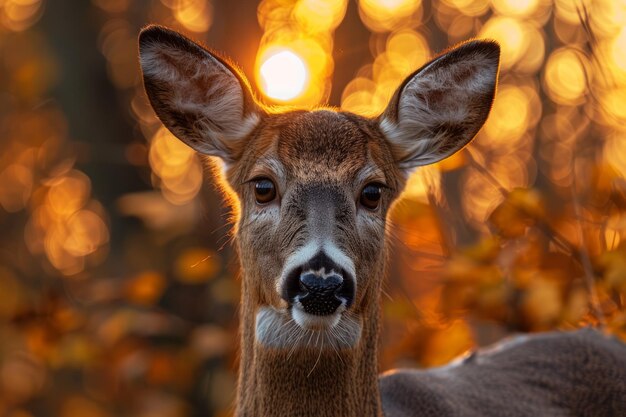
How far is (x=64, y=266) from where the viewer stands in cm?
2230

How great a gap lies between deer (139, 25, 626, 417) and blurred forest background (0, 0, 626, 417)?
0.54 m

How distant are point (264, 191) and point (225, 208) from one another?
3.96m

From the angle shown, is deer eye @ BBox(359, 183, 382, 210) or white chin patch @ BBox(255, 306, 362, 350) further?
deer eye @ BBox(359, 183, 382, 210)

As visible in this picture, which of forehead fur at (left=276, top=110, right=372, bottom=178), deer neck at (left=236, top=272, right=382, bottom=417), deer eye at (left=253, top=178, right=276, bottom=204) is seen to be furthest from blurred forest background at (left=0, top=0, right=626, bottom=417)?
deer neck at (left=236, top=272, right=382, bottom=417)

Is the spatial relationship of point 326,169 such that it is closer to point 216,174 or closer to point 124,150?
point 216,174

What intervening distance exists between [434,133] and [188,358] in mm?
5581

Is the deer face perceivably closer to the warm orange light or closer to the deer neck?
the deer neck

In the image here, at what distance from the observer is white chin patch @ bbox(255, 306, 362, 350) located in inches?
204

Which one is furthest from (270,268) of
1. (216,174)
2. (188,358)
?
(188,358)

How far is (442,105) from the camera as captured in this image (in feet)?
20.1

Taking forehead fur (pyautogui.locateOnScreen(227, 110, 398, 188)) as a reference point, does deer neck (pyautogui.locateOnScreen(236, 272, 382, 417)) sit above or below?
below

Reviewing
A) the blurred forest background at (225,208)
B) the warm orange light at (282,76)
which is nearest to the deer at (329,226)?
the blurred forest background at (225,208)

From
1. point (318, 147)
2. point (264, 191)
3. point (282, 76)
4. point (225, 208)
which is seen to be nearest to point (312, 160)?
point (318, 147)

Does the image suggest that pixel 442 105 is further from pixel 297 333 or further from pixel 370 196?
pixel 297 333
